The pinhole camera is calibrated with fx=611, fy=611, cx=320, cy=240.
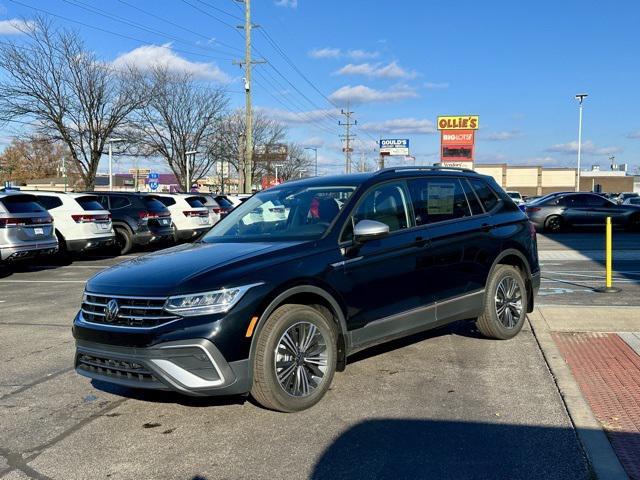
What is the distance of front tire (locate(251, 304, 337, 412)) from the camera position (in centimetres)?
429

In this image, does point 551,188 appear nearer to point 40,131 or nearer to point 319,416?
point 40,131

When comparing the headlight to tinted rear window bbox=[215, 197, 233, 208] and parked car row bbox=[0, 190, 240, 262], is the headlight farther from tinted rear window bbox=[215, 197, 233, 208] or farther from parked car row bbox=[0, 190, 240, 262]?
tinted rear window bbox=[215, 197, 233, 208]

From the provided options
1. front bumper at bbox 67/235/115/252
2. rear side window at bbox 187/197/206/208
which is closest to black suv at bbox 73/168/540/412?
front bumper at bbox 67/235/115/252

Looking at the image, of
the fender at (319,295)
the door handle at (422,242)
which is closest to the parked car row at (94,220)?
the door handle at (422,242)

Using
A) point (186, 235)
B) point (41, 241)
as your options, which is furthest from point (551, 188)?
point (41, 241)

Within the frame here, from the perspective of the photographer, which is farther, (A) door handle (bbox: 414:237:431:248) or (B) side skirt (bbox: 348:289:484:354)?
(A) door handle (bbox: 414:237:431:248)

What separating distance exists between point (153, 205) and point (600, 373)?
14430mm

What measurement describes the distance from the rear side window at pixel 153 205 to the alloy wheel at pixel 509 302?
42.3 feet

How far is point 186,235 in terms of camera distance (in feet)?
61.8

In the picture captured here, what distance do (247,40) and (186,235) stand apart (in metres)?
20.0

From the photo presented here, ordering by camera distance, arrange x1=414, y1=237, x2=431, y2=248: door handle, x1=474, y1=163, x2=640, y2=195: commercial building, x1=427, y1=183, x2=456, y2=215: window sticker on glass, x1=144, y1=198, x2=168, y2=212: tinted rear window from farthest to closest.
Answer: x1=474, y1=163, x2=640, y2=195: commercial building, x1=144, y1=198, x2=168, y2=212: tinted rear window, x1=427, y1=183, x2=456, y2=215: window sticker on glass, x1=414, y1=237, x2=431, y2=248: door handle

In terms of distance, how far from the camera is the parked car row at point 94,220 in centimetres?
1232

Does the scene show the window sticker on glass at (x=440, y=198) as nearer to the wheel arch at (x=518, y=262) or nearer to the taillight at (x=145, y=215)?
the wheel arch at (x=518, y=262)

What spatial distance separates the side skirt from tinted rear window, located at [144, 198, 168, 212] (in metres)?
13.1
